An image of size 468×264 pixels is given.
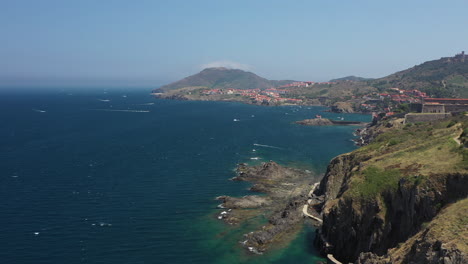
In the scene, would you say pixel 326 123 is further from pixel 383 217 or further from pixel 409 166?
pixel 383 217

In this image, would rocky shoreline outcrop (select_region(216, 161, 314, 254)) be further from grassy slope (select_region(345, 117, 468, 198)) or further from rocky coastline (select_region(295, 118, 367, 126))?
rocky coastline (select_region(295, 118, 367, 126))

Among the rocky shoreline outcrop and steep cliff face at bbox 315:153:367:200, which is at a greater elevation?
steep cliff face at bbox 315:153:367:200

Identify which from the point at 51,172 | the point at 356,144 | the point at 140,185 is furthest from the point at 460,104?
the point at 51,172

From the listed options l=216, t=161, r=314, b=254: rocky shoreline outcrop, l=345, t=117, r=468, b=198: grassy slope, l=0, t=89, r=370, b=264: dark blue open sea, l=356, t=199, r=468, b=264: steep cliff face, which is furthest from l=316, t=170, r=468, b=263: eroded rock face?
l=216, t=161, r=314, b=254: rocky shoreline outcrop

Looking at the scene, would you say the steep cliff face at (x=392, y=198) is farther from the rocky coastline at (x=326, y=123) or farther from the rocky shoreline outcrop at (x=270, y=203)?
the rocky coastline at (x=326, y=123)

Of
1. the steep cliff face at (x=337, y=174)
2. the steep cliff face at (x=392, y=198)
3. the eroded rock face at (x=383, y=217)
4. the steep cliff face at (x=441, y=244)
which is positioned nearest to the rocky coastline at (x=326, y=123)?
the steep cliff face at (x=337, y=174)
